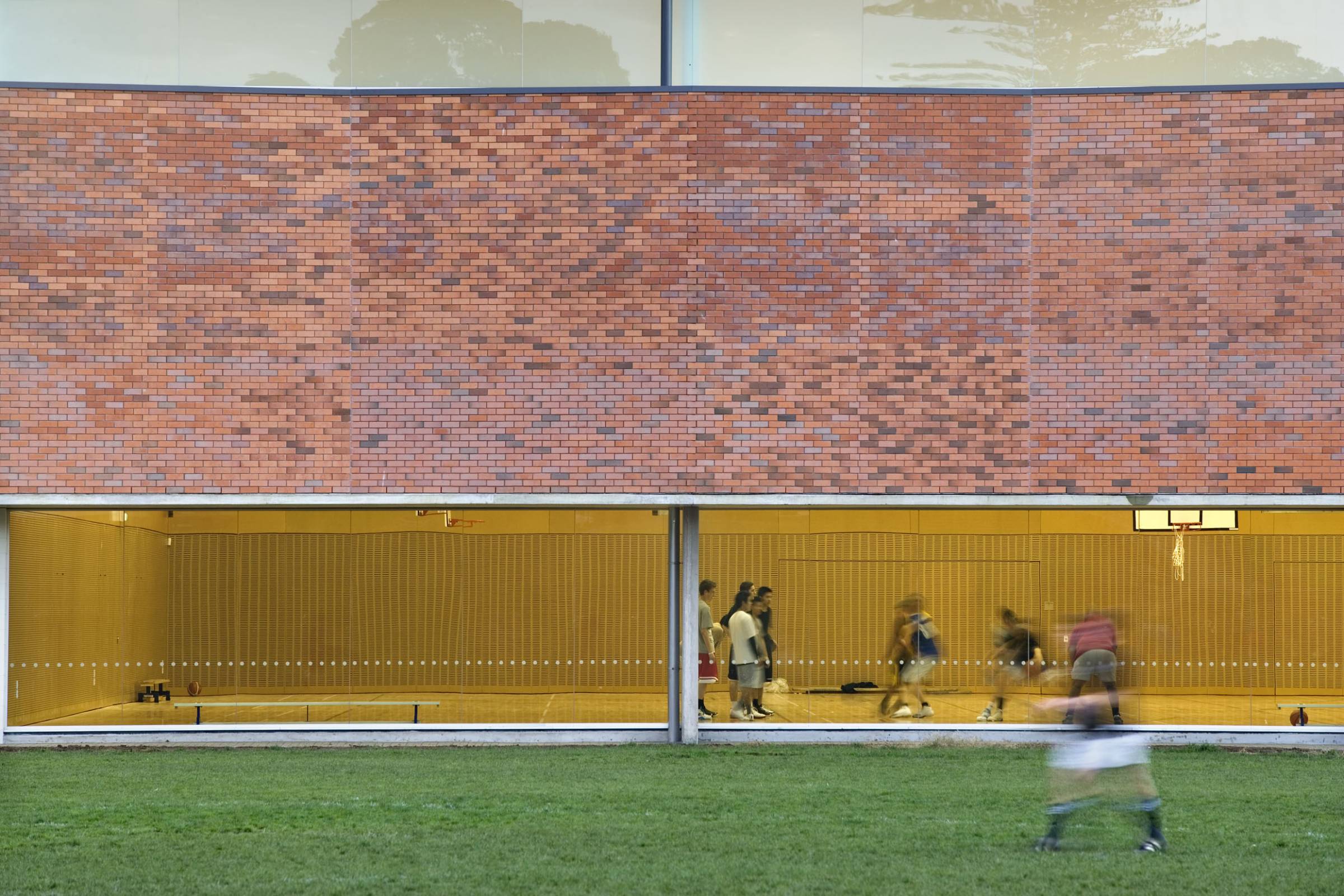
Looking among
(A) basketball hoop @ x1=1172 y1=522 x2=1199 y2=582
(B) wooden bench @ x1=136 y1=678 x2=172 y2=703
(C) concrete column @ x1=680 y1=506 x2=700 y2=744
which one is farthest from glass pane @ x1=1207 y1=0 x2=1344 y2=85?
(B) wooden bench @ x1=136 y1=678 x2=172 y2=703

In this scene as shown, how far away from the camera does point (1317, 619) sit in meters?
18.3

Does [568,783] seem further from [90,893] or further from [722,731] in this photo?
[90,893]

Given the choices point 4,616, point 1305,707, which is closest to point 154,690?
point 4,616

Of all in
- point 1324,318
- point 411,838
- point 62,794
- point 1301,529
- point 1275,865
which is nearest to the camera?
point 1275,865

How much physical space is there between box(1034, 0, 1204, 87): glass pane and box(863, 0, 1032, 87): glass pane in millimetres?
254

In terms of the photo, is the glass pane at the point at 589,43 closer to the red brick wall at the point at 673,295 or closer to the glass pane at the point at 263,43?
the red brick wall at the point at 673,295

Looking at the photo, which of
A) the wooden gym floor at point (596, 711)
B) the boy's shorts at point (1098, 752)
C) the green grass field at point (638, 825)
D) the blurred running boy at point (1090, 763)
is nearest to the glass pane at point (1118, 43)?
the wooden gym floor at point (596, 711)

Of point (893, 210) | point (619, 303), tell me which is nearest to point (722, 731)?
point (619, 303)

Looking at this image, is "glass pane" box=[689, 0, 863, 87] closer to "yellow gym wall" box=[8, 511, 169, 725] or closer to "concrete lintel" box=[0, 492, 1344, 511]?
"concrete lintel" box=[0, 492, 1344, 511]

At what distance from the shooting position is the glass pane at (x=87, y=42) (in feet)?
55.8

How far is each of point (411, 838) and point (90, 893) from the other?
244 cm

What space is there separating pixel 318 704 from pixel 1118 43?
12.0 m

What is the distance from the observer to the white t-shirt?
18.1 metres

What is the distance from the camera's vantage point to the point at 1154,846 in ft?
33.6
